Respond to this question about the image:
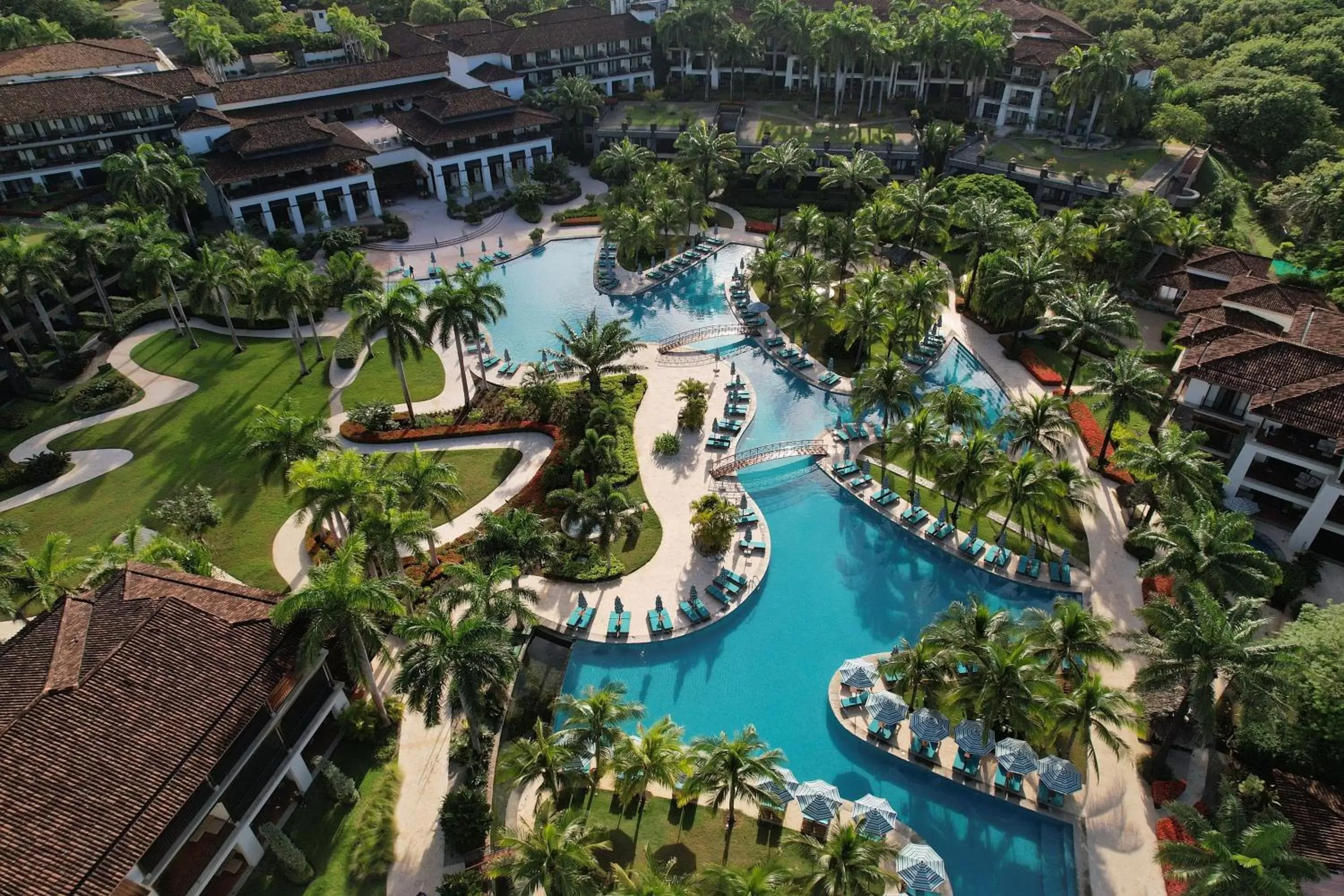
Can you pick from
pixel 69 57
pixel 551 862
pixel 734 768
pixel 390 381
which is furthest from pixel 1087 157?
pixel 69 57

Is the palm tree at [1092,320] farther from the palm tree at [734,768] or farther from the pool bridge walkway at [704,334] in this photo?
the palm tree at [734,768]

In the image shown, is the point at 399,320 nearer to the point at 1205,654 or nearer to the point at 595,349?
the point at 595,349

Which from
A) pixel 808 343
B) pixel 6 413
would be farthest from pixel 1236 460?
pixel 6 413

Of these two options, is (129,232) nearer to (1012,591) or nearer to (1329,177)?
(1012,591)

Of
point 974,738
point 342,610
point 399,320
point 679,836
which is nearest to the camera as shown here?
point 342,610

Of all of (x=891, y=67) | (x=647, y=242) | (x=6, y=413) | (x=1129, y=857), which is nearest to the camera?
(x=1129, y=857)

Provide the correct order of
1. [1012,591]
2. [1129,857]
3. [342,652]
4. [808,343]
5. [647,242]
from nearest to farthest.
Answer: [1129,857], [342,652], [1012,591], [808,343], [647,242]

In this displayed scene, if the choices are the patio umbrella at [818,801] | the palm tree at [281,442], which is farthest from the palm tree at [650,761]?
the palm tree at [281,442]

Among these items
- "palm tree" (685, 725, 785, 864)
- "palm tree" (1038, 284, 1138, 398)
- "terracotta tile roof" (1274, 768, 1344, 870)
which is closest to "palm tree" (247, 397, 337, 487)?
"palm tree" (685, 725, 785, 864)
